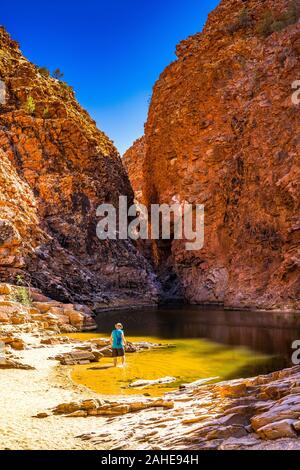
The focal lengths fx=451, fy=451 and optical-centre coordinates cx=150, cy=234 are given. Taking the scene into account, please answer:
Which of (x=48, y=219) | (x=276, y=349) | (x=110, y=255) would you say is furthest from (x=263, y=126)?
(x=276, y=349)

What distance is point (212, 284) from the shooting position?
54.5 m

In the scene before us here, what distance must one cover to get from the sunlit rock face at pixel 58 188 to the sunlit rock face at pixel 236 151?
25.9ft

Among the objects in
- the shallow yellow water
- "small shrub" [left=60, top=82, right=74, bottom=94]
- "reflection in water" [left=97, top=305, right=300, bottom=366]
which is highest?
"small shrub" [left=60, top=82, right=74, bottom=94]

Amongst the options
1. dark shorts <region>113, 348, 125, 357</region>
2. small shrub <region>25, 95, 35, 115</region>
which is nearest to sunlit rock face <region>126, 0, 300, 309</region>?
small shrub <region>25, 95, 35, 115</region>

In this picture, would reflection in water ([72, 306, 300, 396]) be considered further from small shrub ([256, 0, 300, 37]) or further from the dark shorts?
small shrub ([256, 0, 300, 37])

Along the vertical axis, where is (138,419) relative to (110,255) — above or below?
below

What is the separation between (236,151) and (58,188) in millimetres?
22189

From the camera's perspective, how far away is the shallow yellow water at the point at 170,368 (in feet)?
44.3

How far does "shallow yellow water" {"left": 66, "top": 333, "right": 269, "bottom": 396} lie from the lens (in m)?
Result: 13.5

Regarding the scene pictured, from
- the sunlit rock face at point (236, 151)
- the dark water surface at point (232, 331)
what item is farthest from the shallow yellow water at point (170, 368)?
the sunlit rock face at point (236, 151)

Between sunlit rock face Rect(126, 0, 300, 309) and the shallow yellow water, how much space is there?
23.5 metres

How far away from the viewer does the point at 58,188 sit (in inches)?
2093
